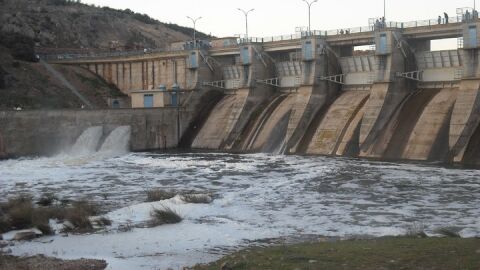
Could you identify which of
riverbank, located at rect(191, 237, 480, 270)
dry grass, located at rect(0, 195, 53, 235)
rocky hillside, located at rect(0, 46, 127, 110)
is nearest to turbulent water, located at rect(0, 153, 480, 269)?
dry grass, located at rect(0, 195, 53, 235)

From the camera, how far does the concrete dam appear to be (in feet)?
121

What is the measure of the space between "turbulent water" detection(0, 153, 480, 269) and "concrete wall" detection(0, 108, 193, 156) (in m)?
3.65

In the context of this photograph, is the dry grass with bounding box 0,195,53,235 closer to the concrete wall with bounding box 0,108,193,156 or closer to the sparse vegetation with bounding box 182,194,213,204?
the sparse vegetation with bounding box 182,194,213,204

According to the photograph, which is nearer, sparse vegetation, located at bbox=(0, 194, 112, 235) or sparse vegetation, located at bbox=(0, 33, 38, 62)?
sparse vegetation, located at bbox=(0, 194, 112, 235)

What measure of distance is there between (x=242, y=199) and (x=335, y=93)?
948 inches

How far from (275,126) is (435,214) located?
2695 cm

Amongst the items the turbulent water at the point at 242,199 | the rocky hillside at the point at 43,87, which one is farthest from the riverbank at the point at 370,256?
the rocky hillside at the point at 43,87

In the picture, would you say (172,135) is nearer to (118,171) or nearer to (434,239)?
(118,171)

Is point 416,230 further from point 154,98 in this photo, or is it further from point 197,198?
point 154,98

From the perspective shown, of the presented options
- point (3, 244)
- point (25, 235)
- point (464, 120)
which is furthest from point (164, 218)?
point (464, 120)

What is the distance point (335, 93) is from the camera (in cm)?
4788

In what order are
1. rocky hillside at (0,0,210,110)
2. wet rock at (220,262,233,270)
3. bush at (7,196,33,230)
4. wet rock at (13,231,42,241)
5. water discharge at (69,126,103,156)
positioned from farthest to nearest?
rocky hillside at (0,0,210,110) → water discharge at (69,126,103,156) → bush at (7,196,33,230) → wet rock at (13,231,42,241) → wet rock at (220,262,233,270)

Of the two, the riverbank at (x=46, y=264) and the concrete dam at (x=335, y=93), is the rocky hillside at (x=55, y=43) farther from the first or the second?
the riverbank at (x=46, y=264)

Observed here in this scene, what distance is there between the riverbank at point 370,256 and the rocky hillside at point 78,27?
209ft
